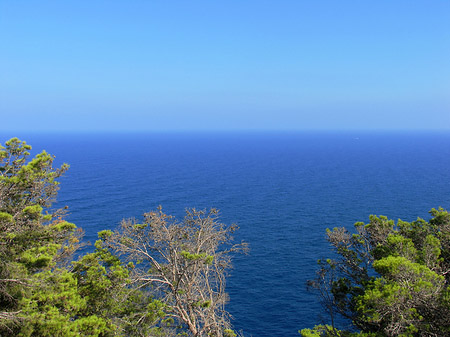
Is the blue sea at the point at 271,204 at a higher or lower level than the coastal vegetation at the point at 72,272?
lower

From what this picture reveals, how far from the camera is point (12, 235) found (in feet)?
49.8

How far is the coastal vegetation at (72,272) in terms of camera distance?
14.6m

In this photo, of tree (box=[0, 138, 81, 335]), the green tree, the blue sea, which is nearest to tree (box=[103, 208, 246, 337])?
the green tree

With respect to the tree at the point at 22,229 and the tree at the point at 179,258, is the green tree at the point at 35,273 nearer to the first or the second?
the tree at the point at 22,229

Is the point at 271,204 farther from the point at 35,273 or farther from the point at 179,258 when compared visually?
the point at 35,273

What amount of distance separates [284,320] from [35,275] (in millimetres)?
Result: 29465

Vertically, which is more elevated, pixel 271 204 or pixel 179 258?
pixel 179 258

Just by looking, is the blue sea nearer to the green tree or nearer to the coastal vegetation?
the coastal vegetation

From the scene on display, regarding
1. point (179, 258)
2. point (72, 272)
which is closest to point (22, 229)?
point (72, 272)

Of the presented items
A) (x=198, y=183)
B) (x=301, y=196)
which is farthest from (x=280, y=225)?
(x=198, y=183)

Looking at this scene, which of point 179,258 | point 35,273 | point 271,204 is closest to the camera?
point 35,273

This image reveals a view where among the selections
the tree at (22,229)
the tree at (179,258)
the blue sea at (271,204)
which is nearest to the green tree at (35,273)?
the tree at (22,229)

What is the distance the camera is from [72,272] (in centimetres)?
1842

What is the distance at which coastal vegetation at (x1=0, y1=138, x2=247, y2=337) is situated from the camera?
14.6 metres
